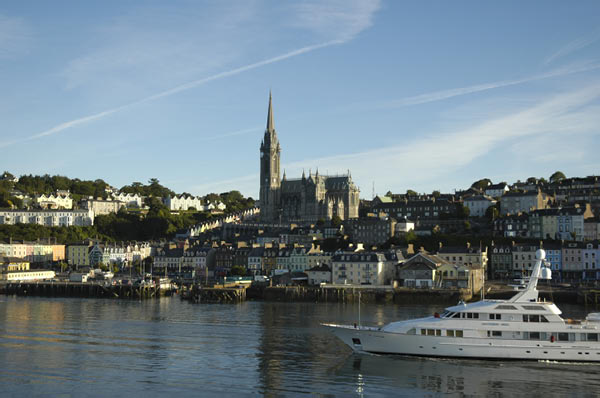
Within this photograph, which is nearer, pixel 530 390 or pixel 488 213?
pixel 530 390

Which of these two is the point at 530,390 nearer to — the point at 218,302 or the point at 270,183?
the point at 218,302

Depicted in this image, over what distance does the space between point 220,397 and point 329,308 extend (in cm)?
3981

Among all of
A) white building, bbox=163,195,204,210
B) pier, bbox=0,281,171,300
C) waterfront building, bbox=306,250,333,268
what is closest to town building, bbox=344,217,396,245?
waterfront building, bbox=306,250,333,268

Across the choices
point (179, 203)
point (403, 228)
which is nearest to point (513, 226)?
point (403, 228)

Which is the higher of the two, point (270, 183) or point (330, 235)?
point (270, 183)

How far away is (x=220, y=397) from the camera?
2912 cm

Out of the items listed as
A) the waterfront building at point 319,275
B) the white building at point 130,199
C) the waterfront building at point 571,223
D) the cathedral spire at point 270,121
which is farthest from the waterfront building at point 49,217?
the waterfront building at point 571,223

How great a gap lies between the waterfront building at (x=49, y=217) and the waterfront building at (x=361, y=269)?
8089 cm

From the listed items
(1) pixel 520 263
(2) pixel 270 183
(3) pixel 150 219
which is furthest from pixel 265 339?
(2) pixel 270 183

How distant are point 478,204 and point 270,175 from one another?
219 ft

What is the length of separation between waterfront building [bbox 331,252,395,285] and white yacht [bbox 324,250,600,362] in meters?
48.0

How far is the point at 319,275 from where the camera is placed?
89688mm

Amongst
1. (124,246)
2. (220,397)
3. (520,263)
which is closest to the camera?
(220,397)

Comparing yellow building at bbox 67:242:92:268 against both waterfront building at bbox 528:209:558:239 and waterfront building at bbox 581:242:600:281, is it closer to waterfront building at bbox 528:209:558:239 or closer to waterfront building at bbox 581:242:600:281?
waterfront building at bbox 528:209:558:239
